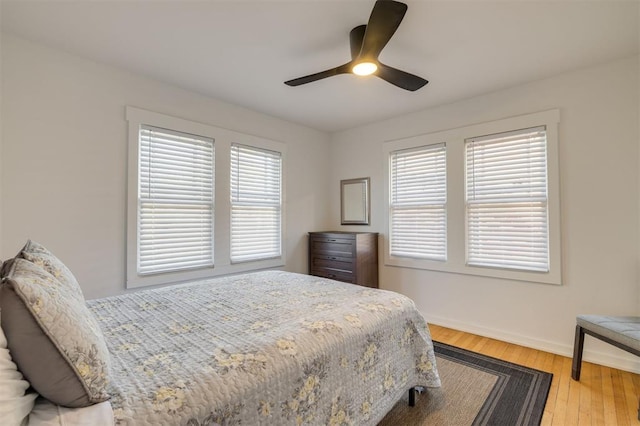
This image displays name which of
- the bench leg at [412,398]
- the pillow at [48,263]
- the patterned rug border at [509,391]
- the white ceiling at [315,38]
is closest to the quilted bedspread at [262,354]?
A: the bench leg at [412,398]

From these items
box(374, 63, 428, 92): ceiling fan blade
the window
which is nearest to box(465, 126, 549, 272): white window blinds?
the window

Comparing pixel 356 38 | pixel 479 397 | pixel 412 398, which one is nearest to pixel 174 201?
pixel 356 38

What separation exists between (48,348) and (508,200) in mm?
3456

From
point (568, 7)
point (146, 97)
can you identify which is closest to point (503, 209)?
point (568, 7)

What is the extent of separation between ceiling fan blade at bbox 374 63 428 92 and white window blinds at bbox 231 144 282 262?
1.92 meters

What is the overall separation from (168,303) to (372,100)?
2801mm

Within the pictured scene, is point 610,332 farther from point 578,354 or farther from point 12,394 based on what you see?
point 12,394

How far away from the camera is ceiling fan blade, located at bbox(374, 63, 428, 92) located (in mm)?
2085

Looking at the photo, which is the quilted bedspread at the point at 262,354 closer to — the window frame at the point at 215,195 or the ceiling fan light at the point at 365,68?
the window frame at the point at 215,195

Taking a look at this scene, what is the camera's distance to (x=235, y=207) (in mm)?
3391

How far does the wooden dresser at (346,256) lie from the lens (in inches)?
142

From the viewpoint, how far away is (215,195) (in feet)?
10.4

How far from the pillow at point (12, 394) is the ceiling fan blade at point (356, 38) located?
222 centimetres

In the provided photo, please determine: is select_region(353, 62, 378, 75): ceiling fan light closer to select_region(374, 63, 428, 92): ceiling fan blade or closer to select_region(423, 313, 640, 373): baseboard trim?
select_region(374, 63, 428, 92): ceiling fan blade
